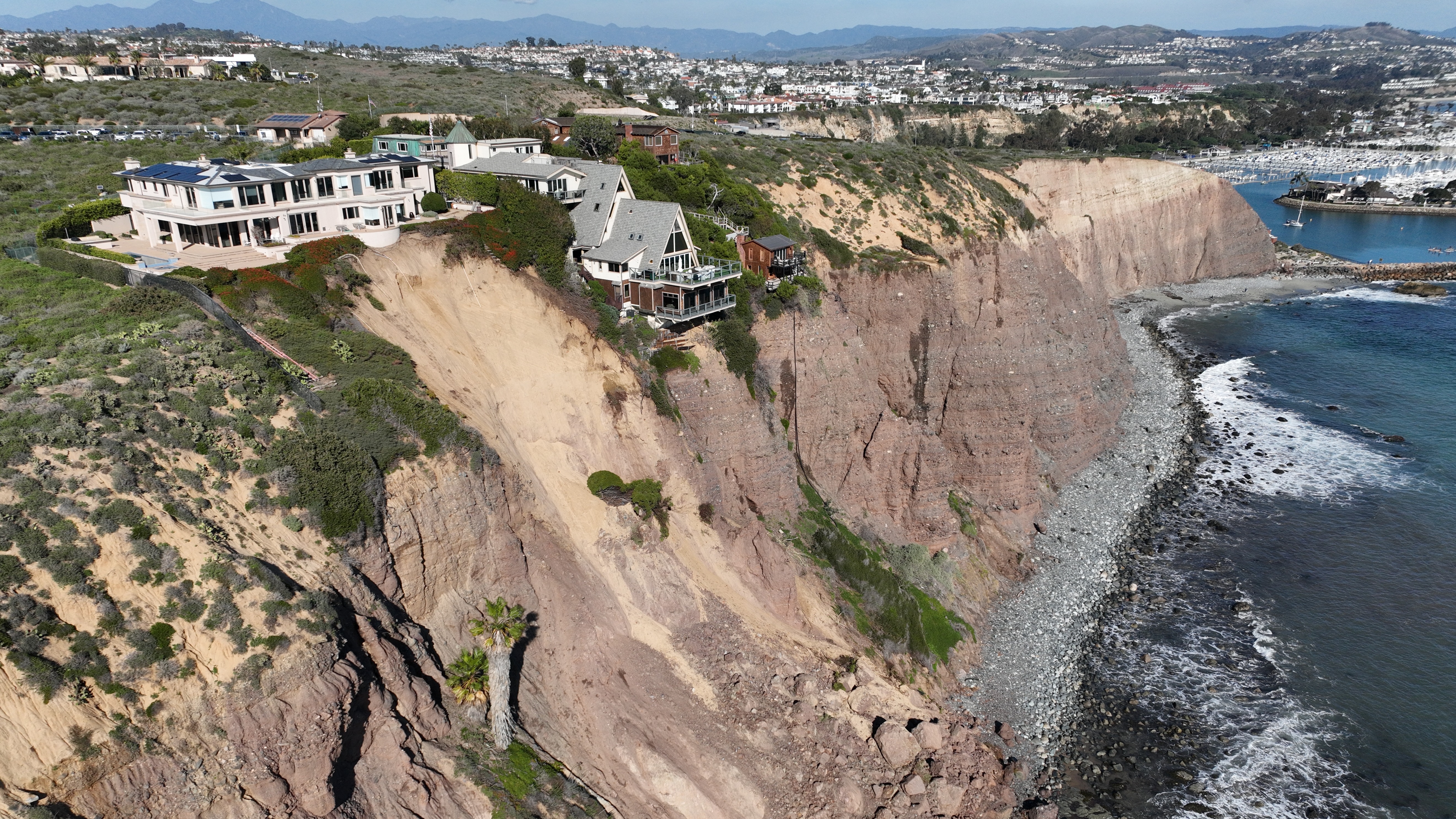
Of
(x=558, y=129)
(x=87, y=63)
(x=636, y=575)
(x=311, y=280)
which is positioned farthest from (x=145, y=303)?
(x=87, y=63)

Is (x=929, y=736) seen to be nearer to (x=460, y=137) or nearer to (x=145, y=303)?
(x=145, y=303)

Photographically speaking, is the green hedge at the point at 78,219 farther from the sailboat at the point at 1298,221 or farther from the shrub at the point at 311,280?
the sailboat at the point at 1298,221

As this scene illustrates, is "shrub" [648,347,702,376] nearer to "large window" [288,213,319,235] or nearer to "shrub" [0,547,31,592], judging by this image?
"large window" [288,213,319,235]

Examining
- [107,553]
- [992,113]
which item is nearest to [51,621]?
[107,553]

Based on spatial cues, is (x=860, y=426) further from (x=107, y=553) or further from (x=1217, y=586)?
(x=107, y=553)

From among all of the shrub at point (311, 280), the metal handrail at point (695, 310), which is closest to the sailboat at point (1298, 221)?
the metal handrail at point (695, 310)
